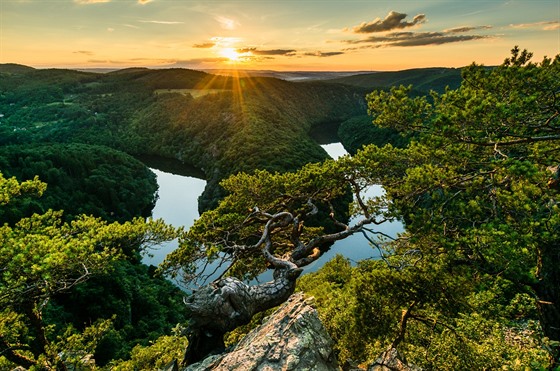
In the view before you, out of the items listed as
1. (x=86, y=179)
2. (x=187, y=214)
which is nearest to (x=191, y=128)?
(x=86, y=179)

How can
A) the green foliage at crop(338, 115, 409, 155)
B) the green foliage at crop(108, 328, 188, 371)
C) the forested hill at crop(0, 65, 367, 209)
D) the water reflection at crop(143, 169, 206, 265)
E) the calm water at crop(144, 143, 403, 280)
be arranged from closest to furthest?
the green foliage at crop(108, 328, 188, 371) → the calm water at crop(144, 143, 403, 280) → the water reflection at crop(143, 169, 206, 265) → the forested hill at crop(0, 65, 367, 209) → the green foliage at crop(338, 115, 409, 155)

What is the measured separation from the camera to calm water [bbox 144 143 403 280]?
213 ft

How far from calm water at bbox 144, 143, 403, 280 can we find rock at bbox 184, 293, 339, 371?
41.8 meters

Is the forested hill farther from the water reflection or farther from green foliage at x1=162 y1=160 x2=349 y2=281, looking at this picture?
green foliage at x1=162 y1=160 x2=349 y2=281

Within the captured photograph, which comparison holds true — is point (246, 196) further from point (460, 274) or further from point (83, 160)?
point (83, 160)

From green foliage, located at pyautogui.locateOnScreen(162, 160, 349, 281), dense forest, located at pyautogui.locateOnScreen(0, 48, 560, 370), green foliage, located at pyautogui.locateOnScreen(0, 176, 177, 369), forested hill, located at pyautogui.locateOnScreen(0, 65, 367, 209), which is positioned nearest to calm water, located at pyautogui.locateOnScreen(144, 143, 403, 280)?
forested hill, located at pyautogui.locateOnScreen(0, 65, 367, 209)

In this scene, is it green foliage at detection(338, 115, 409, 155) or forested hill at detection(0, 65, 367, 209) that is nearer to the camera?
forested hill at detection(0, 65, 367, 209)

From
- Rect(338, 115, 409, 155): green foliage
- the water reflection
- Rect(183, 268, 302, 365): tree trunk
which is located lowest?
the water reflection

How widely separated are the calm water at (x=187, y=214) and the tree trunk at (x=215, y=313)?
40518mm

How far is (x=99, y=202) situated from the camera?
8488cm

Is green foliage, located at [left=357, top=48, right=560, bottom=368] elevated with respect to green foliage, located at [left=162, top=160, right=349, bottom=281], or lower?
elevated

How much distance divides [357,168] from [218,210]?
24.1 feet

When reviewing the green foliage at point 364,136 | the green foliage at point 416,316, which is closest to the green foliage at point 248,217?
the green foliage at point 416,316

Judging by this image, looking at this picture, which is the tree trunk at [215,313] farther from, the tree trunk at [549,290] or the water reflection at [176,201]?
the water reflection at [176,201]
